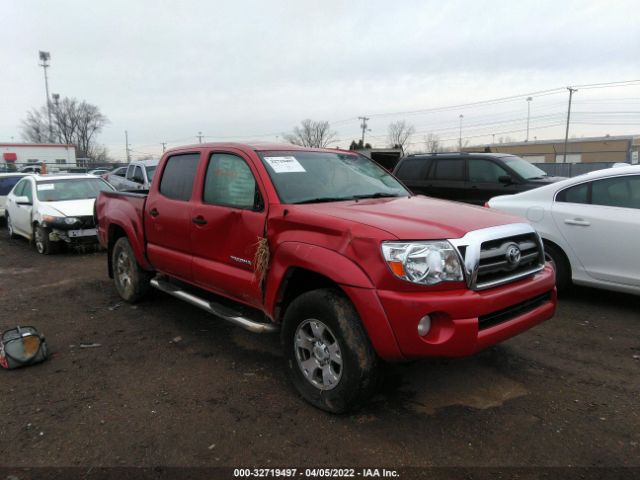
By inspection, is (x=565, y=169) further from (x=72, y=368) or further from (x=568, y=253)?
(x=72, y=368)

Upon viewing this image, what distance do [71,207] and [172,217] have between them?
604 centimetres

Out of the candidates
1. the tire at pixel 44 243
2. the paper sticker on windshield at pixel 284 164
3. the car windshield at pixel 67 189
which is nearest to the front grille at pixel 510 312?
the paper sticker on windshield at pixel 284 164

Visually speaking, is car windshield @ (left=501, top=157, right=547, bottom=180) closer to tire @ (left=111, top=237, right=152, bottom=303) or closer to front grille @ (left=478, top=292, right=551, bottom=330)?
front grille @ (left=478, top=292, right=551, bottom=330)

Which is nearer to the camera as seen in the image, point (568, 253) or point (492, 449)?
point (492, 449)

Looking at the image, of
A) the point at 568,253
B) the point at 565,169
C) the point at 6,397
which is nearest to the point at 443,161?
the point at 568,253

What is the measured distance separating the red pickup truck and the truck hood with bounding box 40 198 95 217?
18.0ft

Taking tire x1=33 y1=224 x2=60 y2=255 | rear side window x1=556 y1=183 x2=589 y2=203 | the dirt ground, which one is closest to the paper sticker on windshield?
the dirt ground

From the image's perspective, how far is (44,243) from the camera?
937 centimetres

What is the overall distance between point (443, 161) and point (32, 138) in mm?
82453

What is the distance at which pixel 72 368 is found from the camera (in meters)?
4.05

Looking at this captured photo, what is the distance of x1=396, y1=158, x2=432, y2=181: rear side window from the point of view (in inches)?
410

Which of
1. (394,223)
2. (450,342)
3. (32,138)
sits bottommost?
(450,342)

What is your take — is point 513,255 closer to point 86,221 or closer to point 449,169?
point 449,169

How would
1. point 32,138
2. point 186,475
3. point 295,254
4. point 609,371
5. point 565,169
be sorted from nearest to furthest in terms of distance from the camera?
point 186,475 < point 295,254 < point 609,371 < point 565,169 < point 32,138
